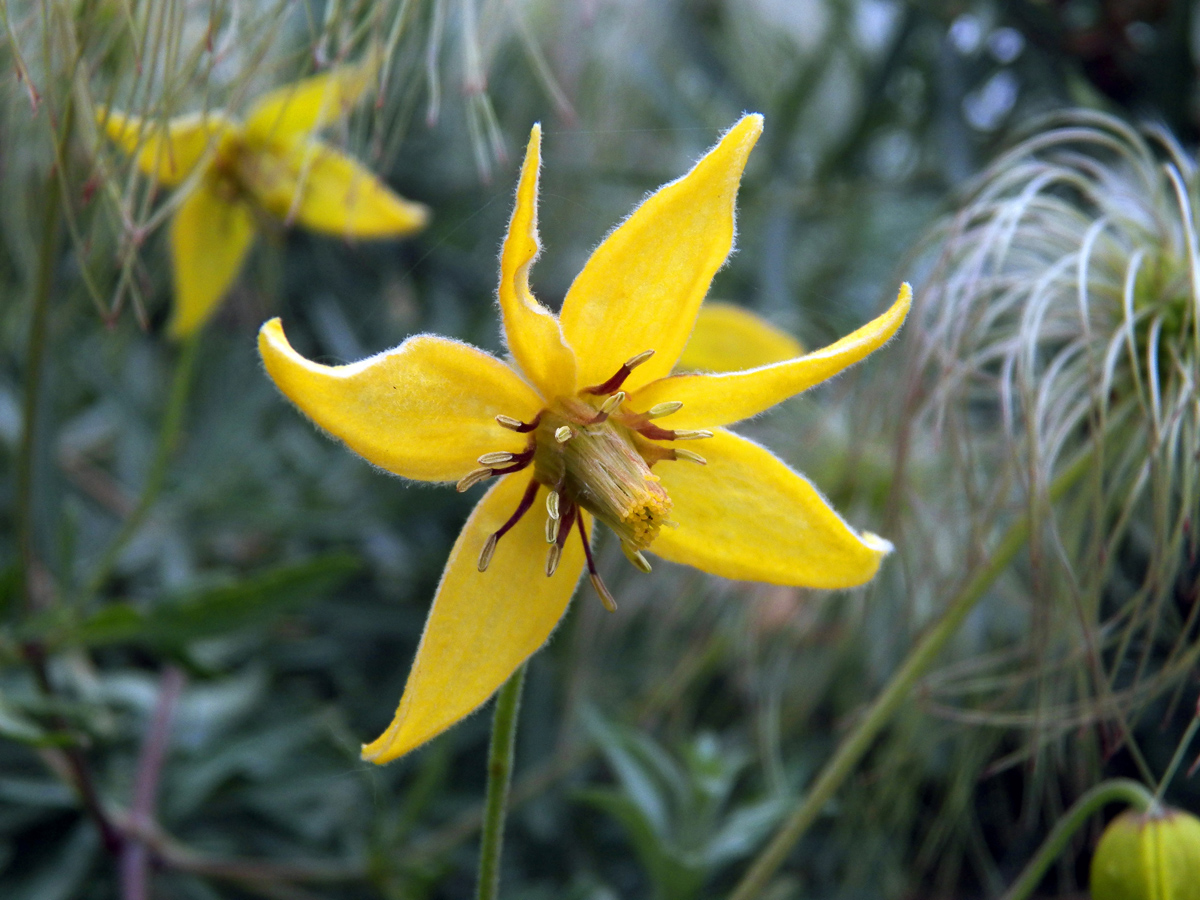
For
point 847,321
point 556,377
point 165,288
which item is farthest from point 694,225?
point 165,288

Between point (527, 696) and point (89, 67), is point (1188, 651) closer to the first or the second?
point (527, 696)

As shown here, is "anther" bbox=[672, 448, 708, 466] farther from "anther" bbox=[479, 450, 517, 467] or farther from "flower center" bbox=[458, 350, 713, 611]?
"anther" bbox=[479, 450, 517, 467]

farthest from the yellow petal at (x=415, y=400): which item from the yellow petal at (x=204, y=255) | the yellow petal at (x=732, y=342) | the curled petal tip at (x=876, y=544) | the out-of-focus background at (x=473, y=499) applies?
the yellow petal at (x=204, y=255)

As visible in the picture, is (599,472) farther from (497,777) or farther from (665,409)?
(497,777)

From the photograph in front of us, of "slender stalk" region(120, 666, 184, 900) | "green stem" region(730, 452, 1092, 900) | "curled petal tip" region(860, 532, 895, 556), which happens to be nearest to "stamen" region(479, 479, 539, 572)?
"curled petal tip" region(860, 532, 895, 556)

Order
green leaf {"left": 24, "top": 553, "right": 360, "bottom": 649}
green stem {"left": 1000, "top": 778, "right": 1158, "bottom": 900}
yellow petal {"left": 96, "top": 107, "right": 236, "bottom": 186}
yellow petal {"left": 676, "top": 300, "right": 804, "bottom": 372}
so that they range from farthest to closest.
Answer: yellow petal {"left": 676, "top": 300, "right": 804, "bottom": 372} < green leaf {"left": 24, "top": 553, "right": 360, "bottom": 649} < yellow petal {"left": 96, "top": 107, "right": 236, "bottom": 186} < green stem {"left": 1000, "top": 778, "right": 1158, "bottom": 900}

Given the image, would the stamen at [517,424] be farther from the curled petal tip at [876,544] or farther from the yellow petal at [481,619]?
the curled petal tip at [876,544]
